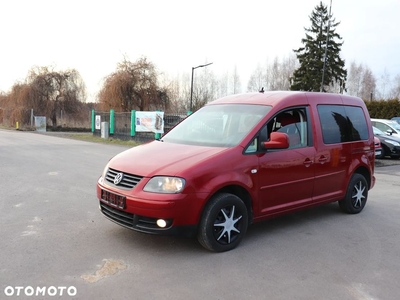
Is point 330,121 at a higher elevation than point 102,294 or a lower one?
higher

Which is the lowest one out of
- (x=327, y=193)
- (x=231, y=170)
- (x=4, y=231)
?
(x=4, y=231)

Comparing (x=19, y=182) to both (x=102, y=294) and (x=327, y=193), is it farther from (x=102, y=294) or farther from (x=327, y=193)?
(x=327, y=193)

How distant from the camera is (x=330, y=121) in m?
5.79

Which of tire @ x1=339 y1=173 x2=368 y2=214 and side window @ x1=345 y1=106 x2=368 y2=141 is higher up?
side window @ x1=345 y1=106 x2=368 y2=141

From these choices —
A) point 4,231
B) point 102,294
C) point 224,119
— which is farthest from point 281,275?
point 4,231

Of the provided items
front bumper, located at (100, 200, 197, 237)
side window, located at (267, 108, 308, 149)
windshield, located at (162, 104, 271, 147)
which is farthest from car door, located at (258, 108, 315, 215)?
front bumper, located at (100, 200, 197, 237)

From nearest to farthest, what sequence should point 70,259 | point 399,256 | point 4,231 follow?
point 70,259
point 399,256
point 4,231

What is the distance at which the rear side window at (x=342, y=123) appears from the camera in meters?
5.68

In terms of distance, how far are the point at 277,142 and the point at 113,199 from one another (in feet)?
7.16

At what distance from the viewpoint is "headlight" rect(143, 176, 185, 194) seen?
4.00 meters

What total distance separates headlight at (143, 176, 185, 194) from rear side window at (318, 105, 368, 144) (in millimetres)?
2741

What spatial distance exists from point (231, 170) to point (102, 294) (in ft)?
6.47

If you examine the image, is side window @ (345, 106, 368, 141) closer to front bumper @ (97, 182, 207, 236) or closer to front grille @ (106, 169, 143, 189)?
front bumper @ (97, 182, 207, 236)

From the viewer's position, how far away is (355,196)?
6328 mm
